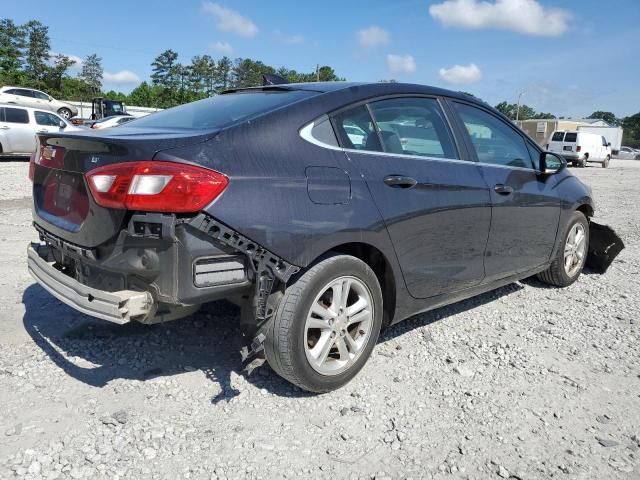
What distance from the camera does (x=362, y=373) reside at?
3.14 meters

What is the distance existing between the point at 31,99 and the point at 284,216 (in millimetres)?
35473

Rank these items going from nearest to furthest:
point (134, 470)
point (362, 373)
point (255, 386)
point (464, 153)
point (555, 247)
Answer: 1. point (134, 470)
2. point (255, 386)
3. point (362, 373)
4. point (464, 153)
5. point (555, 247)

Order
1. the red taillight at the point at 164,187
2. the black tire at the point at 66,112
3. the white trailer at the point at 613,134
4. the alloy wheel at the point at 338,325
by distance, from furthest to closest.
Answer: the white trailer at the point at 613,134 < the black tire at the point at 66,112 < the alloy wheel at the point at 338,325 < the red taillight at the point at 164,187

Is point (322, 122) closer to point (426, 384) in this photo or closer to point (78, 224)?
point (78, 224)

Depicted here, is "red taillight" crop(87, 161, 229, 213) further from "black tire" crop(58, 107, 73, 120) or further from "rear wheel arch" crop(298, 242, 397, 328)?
"black tire" crop(58, 107, 73, 120)

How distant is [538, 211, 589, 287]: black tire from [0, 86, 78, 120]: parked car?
31.1m

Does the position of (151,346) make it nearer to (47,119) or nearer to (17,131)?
(17,131)

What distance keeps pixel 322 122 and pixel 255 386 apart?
59.1 inches

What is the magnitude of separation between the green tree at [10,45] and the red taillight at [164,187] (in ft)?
236

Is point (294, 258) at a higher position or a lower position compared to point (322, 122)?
lower

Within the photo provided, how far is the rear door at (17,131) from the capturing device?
50.7 ft

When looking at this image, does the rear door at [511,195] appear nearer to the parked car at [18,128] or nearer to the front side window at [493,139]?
the front side window at [493,139]

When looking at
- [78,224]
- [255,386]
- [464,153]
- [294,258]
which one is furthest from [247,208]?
[464,153]

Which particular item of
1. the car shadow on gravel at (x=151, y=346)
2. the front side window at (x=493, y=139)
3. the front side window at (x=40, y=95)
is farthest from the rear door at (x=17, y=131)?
the front side window at (x=40, y=95)
